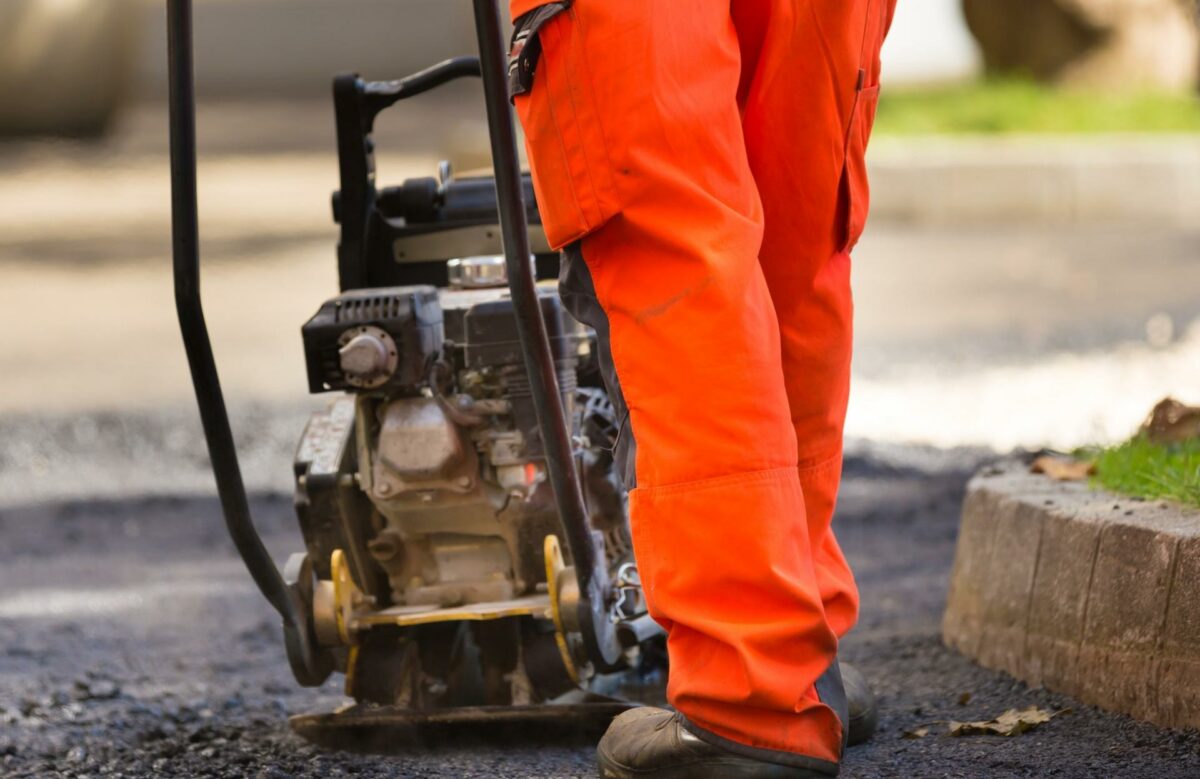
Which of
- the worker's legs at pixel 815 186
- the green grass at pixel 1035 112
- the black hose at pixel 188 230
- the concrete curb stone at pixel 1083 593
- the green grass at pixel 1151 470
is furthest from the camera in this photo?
the green grass at pixel 1035 112

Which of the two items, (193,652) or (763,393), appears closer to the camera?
(763,393)

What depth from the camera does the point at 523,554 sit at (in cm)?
309

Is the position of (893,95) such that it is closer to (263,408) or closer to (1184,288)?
(1184,288)

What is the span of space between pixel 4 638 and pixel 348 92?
5.66 feet

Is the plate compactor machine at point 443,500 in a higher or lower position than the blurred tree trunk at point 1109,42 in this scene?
lower

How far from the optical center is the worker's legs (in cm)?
240

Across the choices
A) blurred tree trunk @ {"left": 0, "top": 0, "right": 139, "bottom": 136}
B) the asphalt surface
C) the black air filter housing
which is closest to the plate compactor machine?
the black air filter housing

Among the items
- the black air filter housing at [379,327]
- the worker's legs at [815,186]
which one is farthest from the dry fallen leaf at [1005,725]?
the black air filter housing at [379,327]

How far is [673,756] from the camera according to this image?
234 centimetres

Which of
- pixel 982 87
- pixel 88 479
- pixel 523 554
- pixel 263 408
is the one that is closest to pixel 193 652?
pixel 523 554

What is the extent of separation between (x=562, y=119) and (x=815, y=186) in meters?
0.41

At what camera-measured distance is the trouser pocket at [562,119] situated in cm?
223

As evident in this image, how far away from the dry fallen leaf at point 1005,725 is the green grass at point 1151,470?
0.44m

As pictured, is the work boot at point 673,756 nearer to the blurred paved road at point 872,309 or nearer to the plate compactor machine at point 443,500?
the plate compactor machine at point 443,500
